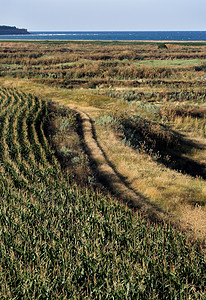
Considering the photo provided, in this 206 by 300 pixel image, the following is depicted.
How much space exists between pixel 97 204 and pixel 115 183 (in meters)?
2.90

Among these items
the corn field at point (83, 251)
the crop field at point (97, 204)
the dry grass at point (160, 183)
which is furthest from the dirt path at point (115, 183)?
the corn field at point (83, 251)

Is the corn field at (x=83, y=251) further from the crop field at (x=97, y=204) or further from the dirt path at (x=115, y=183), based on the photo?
the dirt path at (x=115, y=183)

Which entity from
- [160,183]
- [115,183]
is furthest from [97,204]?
[160,183]

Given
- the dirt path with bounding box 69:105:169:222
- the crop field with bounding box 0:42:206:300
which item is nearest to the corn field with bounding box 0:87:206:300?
the crop field with bounding box 0:42:206:300

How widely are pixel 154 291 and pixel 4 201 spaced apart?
15.6ft

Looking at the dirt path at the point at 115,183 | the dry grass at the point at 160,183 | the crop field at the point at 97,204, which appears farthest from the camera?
the dry grass at the point at 160,183

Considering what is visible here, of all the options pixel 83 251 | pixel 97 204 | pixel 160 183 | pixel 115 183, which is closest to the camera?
pixel 83 251

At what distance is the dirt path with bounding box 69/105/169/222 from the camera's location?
9.06 metres

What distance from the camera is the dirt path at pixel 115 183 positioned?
9.06 meters

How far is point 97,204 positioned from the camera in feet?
26.6

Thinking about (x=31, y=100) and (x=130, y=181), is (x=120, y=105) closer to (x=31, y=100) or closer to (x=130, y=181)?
(x=31, y=100)

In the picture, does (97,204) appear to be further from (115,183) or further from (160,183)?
(160,183)

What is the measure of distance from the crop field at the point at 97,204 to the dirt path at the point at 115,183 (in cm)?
12

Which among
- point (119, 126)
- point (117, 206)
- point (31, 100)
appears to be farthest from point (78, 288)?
point (31, 100)
